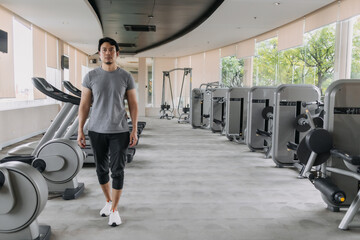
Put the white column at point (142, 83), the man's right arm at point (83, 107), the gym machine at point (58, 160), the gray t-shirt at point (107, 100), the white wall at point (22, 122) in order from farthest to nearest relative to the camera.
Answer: the white column at point (142, 83) < the white wall at point (22, 122) < the gym machine at point (58, 160) < the man's right arm at point (83, 107) < the gray t-shirt at point (107, 100)

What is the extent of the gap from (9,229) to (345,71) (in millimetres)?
6145

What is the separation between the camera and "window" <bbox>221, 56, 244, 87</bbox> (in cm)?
1171

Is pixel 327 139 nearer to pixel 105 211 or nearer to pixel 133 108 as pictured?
pixel 133 108

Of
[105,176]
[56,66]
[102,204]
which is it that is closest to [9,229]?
[105,176]

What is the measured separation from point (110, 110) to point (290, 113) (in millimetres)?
2917

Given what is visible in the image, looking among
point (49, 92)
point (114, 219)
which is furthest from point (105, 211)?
point (49, 92)

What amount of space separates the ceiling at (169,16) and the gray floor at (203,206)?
3.33m

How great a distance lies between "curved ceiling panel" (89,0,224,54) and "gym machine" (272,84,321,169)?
287cm

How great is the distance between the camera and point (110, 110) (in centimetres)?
258

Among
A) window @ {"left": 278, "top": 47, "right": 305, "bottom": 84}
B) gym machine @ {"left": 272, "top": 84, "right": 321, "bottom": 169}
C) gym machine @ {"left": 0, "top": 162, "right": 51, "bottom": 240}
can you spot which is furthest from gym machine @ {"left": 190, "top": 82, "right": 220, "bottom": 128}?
gym machine @ {"left": 0, "top": 162, "right": 51, "bottom": 240}

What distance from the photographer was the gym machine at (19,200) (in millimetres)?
2135

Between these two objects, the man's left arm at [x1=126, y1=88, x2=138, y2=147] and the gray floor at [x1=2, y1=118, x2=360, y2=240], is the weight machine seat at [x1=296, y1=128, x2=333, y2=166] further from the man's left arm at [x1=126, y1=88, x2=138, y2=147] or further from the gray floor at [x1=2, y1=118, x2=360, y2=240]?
the man's left arm at [x1=126, y1=88, x2=138, y2=147]

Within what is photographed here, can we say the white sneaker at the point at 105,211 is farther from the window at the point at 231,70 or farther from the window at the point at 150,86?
the window at the point at 150,86

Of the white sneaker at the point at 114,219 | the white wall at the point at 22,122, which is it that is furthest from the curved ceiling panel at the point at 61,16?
the white sneaker at the point at 114,219
